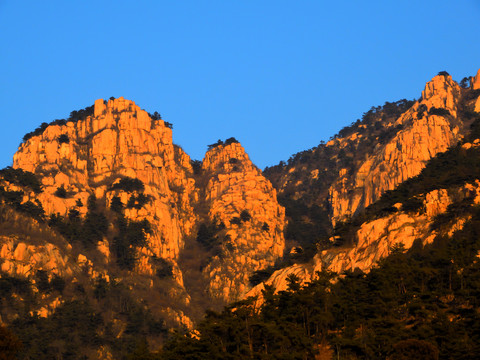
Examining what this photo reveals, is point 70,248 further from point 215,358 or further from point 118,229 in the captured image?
point 215,358

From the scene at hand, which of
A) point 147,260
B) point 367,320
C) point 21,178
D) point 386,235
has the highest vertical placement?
point 21,178

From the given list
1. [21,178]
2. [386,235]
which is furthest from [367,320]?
[21,178]

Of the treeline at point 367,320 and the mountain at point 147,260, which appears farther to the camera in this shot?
the mountain at point 147,260

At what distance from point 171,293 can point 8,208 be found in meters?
40.2

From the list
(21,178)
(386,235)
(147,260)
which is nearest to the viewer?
(386,235)

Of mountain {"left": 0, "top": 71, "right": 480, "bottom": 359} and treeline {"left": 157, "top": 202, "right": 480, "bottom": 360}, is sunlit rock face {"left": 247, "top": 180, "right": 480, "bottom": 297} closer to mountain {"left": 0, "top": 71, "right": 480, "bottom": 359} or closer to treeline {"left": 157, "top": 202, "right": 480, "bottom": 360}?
mountain {"left": 0, "top": 71, "right": 480, "bottom": 359}

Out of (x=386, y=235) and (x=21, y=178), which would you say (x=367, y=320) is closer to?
(x=386, y=235)

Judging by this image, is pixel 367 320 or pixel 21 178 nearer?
pixel 367 320

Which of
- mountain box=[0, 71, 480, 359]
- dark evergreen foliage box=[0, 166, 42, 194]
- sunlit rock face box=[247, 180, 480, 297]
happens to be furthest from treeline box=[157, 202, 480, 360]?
dark evergreen foliage box=[0, 166, 42, 194]

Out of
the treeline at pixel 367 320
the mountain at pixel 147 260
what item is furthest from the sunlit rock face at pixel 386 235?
the treeline at pixel 367 320

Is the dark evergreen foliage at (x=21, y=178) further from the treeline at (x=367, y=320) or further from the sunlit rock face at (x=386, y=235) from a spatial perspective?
the treeline at (x=367, y=320)

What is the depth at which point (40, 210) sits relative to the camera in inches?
7141

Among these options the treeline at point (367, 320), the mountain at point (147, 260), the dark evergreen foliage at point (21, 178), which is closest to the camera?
the treeline at point (367, 320)

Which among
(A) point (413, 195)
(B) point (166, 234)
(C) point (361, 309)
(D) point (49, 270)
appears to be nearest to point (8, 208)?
(D) point (49, 270)
